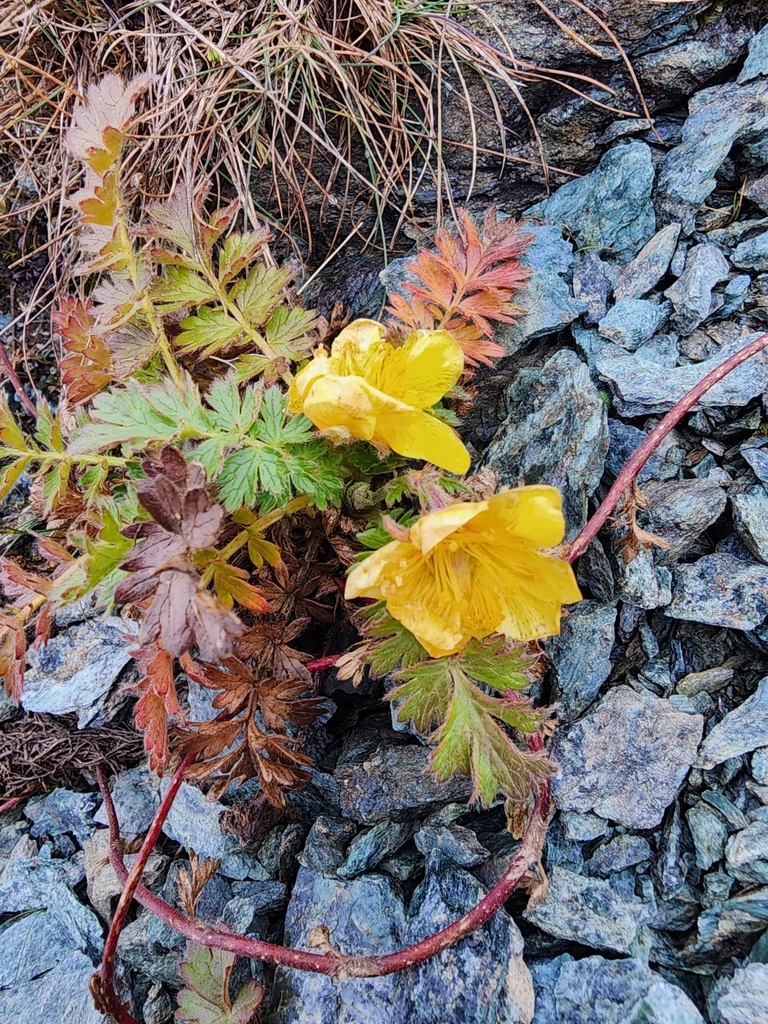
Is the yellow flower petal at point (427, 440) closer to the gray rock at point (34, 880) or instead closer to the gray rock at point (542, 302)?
the gray rock at point (542, 302)

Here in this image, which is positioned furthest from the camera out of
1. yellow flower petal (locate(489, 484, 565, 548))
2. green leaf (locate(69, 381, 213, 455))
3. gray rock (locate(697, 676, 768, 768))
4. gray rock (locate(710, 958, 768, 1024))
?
gray rock (locate(697, 676, 768, 768))

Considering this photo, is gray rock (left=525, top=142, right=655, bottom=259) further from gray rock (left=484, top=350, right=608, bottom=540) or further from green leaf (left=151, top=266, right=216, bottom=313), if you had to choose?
green leaf (left=151, top=266, right=216, bottom=313)

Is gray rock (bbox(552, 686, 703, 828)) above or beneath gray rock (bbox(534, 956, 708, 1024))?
above

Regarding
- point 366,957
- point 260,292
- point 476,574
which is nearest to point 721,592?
point 476,574

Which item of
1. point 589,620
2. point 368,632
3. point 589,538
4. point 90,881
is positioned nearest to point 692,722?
point 589,620

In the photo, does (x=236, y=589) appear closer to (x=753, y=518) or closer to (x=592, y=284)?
(x=753, y=518)

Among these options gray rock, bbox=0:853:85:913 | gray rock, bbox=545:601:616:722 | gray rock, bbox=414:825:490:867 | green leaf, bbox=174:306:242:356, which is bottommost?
gray rock, bbox=0:853:85:913

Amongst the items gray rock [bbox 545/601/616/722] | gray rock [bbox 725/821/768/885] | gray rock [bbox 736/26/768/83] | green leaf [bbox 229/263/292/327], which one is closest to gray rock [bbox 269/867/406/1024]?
gray rock [bbox 545/601/616/722]
